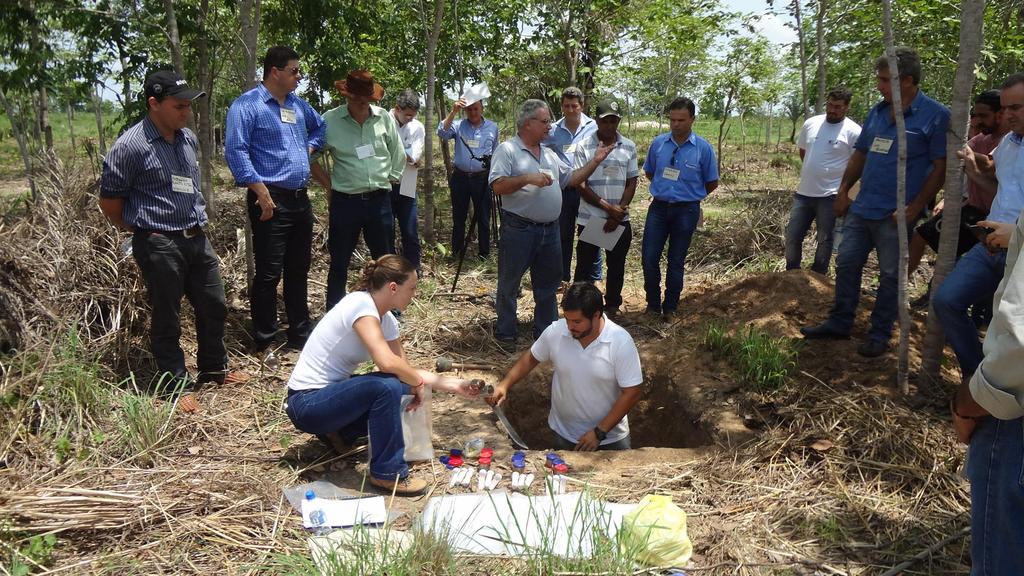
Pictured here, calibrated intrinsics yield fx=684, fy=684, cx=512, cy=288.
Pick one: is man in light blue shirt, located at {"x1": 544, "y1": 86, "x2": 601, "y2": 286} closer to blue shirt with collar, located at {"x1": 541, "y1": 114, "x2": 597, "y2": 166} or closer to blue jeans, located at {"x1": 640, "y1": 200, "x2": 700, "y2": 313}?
blue shirt with collar, located at {"x1": 541, "y1": 114, "x2": 597, "y2": 166}

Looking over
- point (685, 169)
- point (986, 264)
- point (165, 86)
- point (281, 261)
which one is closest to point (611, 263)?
point (685, 169)

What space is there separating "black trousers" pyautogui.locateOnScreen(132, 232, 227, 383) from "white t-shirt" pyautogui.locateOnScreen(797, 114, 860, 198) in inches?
179

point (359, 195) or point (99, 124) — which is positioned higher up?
point (99, 124)

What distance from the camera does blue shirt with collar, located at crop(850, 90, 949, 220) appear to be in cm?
396

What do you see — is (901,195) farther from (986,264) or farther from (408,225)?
(408,225)

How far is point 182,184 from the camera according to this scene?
12.8 ft

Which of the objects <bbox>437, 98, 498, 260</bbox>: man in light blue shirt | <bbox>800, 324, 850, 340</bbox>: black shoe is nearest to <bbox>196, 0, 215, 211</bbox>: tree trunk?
<bbox>437, 98, 498, 260</bbox>: man in light blue shirt

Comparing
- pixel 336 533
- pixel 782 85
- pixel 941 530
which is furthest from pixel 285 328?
pixel 782 85

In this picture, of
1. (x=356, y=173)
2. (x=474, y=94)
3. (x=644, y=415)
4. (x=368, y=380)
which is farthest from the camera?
(x=474, y=94)

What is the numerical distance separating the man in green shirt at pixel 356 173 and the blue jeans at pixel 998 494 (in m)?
4.00

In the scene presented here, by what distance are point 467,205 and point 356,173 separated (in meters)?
3.05

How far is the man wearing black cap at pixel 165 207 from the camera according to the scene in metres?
3.73

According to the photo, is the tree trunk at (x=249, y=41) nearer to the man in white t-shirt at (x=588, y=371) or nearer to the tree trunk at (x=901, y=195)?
the man in white t-shirt at (x=588, y=371)

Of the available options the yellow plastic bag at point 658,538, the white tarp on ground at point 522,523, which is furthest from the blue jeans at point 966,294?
the white tarp on ground at point 522,523
